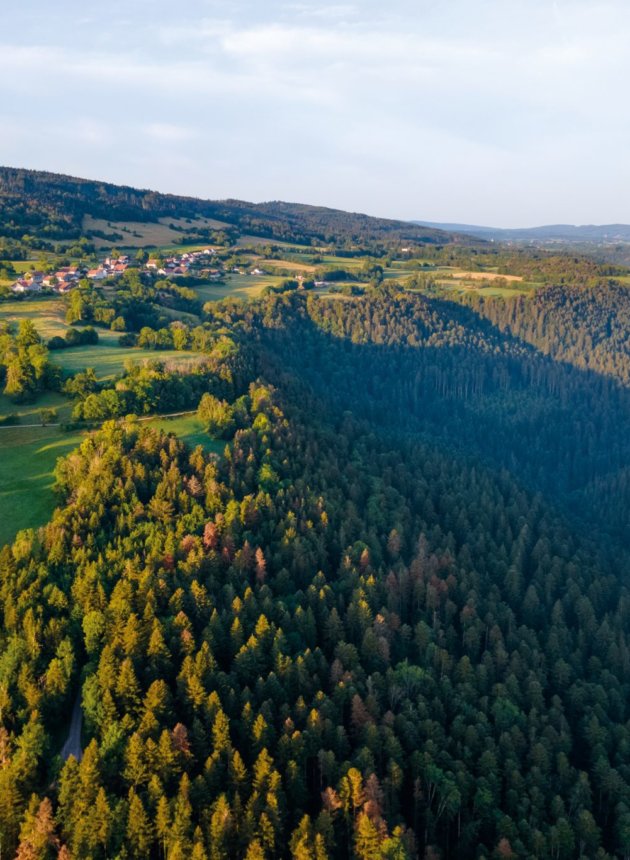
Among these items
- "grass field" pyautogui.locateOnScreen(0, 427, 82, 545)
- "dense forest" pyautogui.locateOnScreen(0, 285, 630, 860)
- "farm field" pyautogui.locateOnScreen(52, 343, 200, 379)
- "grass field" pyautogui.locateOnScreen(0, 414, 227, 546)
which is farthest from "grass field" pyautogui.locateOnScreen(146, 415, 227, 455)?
"farm field" pyautogui.locateOnScreen(52, 343, 200, 379)

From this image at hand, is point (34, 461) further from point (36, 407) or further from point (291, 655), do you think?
point (291, 655)

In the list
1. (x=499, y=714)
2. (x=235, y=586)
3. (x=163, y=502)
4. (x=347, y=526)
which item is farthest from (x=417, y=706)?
(x=163, y=502)

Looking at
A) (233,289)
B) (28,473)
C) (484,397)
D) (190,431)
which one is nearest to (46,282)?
(233,289)

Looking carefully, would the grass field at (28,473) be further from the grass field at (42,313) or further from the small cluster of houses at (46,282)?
the small cluster of houses at (46,282)

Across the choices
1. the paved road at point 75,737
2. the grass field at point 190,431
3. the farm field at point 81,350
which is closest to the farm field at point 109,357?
the farm field at point 81,350

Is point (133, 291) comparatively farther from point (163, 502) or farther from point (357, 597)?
point (357, 597)

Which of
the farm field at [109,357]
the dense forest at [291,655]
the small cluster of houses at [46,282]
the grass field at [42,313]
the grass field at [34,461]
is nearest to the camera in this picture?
the dense forest at [291,655]

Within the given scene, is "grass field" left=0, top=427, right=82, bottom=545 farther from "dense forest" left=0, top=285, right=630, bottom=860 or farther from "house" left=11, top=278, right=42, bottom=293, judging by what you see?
"house" left=11, top=278, right=42, bottom=293
